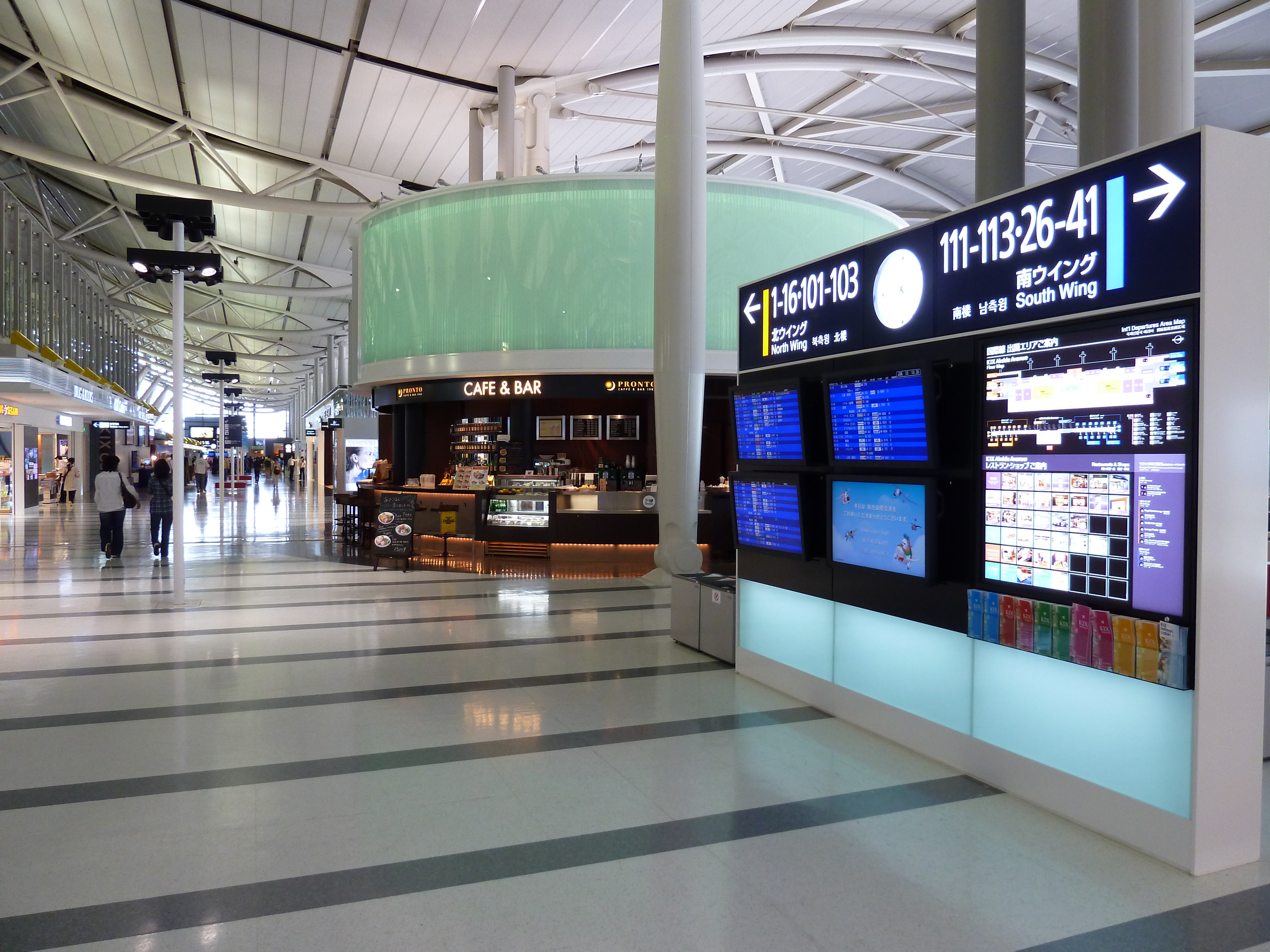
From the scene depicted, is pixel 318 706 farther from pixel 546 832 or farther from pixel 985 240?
pixel 985 240

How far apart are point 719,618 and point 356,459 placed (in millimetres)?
27657

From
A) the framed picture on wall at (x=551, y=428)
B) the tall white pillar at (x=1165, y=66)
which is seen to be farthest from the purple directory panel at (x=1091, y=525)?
the framed picture on wall at (x=551, y=428)

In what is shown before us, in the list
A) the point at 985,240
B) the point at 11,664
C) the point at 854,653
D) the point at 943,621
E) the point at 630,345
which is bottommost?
the point at 11,664

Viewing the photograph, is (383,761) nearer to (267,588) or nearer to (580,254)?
(267,588)

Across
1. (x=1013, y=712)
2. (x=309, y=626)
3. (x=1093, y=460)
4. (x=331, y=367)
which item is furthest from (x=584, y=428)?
(x=331, y=367)

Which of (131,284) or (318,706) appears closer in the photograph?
(318,706)

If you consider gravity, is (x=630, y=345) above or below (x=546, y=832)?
above

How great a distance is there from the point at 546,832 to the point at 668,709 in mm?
1773

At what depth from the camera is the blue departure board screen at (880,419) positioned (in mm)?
4113

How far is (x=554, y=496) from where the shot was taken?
12.6m

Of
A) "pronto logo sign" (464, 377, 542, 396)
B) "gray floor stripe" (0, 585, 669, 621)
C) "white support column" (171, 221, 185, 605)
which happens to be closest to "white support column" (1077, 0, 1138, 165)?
"gray floor stripe" (0, 585, 669, 621)

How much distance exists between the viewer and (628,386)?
13734mm

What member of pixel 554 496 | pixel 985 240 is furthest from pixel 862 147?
pixel 985 240

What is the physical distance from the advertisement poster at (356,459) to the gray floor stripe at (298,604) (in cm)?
2271
